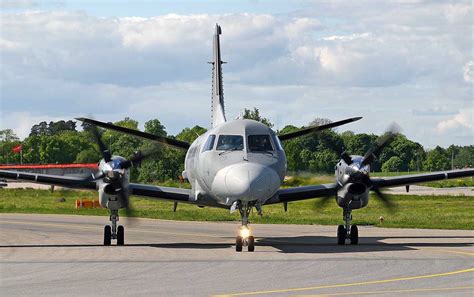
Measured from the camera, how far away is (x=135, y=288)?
50.7 feet

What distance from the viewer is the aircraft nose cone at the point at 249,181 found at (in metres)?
22.3

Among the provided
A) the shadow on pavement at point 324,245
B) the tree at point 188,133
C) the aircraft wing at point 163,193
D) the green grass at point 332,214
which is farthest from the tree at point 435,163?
the aircraft wing at point 163,193

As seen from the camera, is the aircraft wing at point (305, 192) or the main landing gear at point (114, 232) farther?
the aircraft wing at point (305, 192)

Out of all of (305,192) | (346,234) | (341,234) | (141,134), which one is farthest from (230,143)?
(346,234)

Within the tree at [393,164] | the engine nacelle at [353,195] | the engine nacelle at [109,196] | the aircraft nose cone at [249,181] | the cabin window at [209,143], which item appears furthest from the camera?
the tree at [393,164]

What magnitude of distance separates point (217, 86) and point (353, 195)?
1113cm

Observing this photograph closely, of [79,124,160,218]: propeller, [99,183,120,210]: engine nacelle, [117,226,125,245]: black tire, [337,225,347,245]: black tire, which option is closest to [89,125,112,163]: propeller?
[79,124,160,218]: propeller

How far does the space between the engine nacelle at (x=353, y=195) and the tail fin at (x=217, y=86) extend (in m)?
7.29

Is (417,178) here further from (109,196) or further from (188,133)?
(188,133)

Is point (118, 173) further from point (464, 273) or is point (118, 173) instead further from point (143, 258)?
point (464, 273)

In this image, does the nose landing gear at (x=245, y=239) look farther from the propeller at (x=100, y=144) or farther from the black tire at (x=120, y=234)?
the propeller at (x=100, y=144)

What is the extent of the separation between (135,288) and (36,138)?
170206mm

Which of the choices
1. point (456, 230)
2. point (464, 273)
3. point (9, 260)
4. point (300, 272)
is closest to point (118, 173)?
point (9, 260)

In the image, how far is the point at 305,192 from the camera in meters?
27.4
